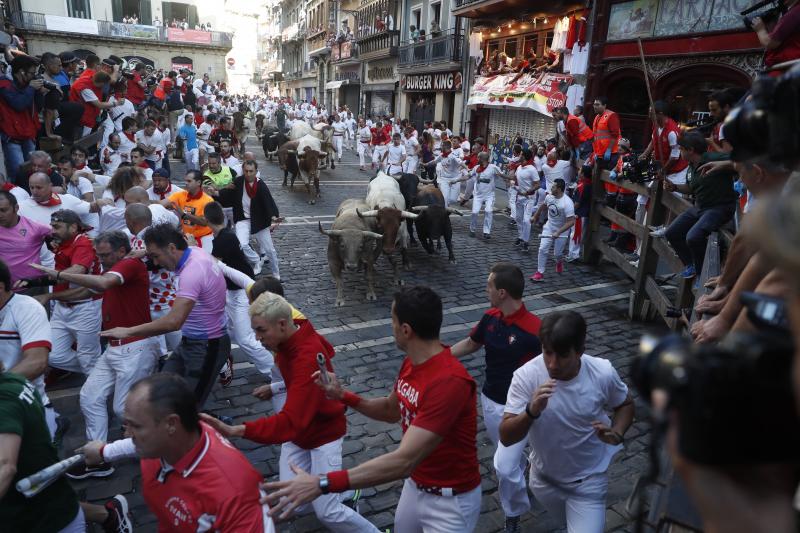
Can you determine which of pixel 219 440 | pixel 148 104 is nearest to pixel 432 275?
pixel 219 440

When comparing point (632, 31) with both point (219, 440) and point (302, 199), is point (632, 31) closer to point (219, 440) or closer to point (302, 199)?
point (302, 199)

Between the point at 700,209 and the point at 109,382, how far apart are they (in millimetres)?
6708

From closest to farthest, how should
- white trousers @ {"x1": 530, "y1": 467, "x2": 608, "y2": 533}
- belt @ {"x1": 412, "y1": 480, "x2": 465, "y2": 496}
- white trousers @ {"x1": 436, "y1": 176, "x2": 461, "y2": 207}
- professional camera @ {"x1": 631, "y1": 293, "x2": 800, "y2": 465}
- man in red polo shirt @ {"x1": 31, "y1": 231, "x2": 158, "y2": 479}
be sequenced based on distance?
professional camera @ {"x1": 631, "y1": 293, "x2": 800, "y2": 465} < belt @ {"x1": 412, "y1": 480, "x2": 465, "y2": 496} < white trousers @ {"x1": 530, "y1": 467, "x2": 608, "y2": 533} < man in red polo shirt @ {"x1": 31, "y1": 231, "x2": 158, "y2": 479} < white trousers @ {"x1": 436, "y1": 176, "x2": 461, "y2": 207}

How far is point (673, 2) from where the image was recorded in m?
14.5

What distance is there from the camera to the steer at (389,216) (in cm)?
1027

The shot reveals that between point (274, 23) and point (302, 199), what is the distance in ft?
253

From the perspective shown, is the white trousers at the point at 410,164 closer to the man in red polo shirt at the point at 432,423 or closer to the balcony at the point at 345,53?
the man in red polo shirt at the point at 432,423

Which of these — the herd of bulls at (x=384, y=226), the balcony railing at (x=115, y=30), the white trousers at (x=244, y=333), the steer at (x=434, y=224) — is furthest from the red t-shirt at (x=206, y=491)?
the balcony railing at (x=115, y=30)

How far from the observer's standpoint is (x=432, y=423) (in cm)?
276

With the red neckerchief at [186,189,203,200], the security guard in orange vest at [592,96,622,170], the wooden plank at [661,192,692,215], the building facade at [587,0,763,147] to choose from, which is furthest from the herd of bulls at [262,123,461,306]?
the building facade at [587,0,763,147]

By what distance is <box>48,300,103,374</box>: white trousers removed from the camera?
5.56 m

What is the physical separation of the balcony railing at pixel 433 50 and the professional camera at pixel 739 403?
28.1 meters

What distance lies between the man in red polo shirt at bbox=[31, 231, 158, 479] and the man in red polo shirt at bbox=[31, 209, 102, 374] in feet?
1.88

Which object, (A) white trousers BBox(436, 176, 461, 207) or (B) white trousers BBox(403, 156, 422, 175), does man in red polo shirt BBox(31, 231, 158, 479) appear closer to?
(A) white trousers BBox(436, 176, 461, 207)
